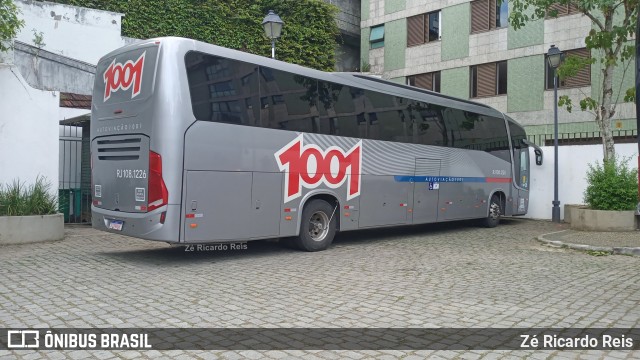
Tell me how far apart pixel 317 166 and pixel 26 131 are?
7.05m

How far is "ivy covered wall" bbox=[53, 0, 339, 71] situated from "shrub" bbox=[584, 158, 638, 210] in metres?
14.5

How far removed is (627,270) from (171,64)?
7.98m

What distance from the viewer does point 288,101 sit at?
9.84 m

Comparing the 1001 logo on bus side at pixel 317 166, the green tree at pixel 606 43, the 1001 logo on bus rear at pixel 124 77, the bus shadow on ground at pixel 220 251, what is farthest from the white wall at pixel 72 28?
the green tree at pixel 606 43

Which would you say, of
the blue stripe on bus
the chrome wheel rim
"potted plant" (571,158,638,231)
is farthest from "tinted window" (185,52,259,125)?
"potted plant" (571,158,638,231)

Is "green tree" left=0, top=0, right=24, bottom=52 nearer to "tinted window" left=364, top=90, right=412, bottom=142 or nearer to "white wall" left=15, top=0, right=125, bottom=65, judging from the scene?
"white wall" left=15, top=0, right=125, bottom=65

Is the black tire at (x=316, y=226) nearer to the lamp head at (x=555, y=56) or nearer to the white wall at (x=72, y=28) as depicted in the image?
the lamp head at (x=555, y=56)

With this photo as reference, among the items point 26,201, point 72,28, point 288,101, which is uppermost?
point 72,28

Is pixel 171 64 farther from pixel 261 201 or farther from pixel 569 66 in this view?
pixel 569 66

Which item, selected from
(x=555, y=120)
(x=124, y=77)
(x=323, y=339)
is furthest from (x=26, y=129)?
(x=555, y=120)

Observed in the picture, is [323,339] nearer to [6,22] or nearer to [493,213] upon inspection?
[6,22]

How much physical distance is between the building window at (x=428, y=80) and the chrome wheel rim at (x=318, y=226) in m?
18.4

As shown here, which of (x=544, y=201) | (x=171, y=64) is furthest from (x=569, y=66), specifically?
(x=171, y=64)

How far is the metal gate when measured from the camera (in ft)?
47.5
